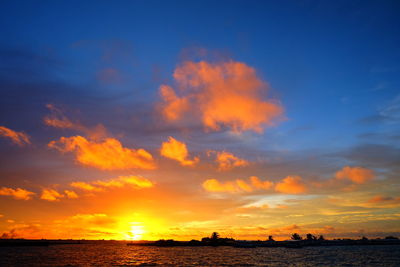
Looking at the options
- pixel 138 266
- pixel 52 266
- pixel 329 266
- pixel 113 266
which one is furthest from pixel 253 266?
pixel 52 266

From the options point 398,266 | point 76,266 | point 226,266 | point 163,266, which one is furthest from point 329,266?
point 76,266

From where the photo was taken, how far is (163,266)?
94.8m

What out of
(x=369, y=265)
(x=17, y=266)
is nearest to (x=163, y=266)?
(x=17, y=266)

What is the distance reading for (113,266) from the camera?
97125 millimetres

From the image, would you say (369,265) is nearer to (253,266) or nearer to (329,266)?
(329,266)

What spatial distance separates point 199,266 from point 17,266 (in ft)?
187

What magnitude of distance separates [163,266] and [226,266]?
62.8 ft

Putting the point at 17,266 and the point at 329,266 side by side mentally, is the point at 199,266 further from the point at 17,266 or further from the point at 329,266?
the point at 17,266

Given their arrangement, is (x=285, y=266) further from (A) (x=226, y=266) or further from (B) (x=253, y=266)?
(A) (x=226, y=266)

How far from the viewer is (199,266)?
93750 mm

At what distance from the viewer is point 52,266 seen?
9738cm

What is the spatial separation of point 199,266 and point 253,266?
52.9ft

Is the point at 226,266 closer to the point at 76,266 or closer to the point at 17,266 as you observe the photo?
the point at 76,266

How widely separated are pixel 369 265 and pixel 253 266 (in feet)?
124
